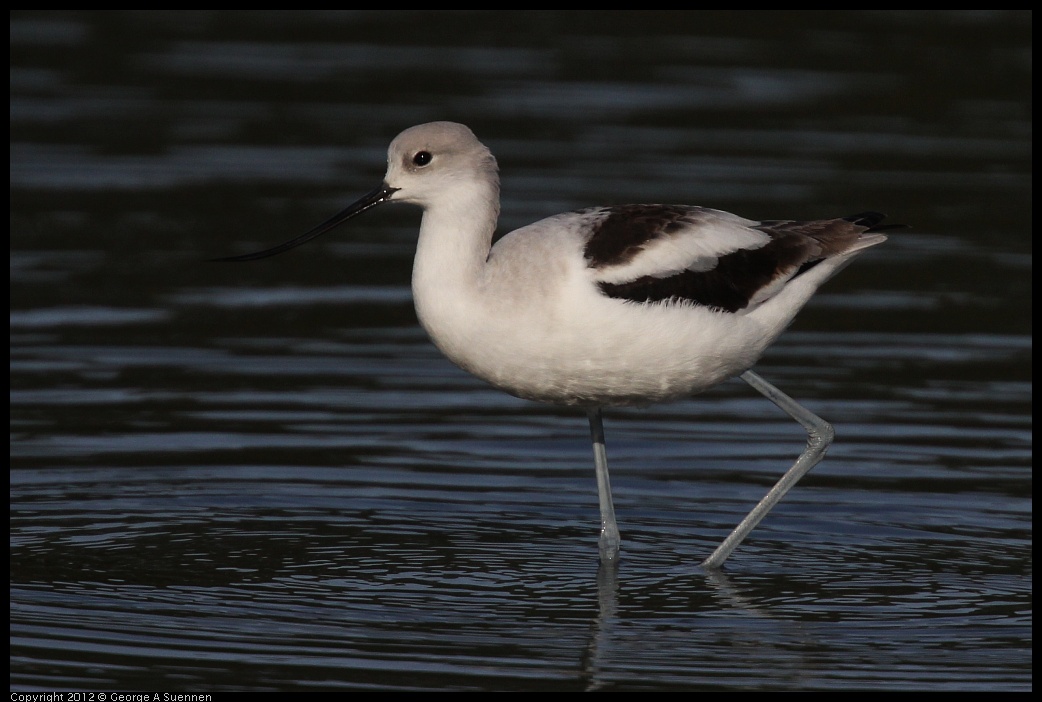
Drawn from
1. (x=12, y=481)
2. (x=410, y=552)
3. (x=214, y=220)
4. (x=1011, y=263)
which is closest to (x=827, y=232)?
(x=410, y=552)

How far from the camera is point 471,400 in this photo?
11531 mm

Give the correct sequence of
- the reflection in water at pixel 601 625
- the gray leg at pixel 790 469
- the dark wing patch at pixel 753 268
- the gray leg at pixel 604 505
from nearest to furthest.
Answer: the reflection in water at pixel 601 625
the dark wing patch at pixel 753 268
the gray leg at pixel 790 469
the gray leg at pixel 604 505

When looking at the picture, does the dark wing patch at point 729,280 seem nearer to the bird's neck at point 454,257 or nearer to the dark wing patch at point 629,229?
the dark wing patch at point 629,229

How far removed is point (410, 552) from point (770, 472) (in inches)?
90.3

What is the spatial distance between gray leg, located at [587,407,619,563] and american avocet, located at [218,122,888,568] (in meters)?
0.01

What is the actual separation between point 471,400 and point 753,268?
3180 millimetres

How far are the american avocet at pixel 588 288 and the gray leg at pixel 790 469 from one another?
0.02m

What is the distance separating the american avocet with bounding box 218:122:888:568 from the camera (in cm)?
796

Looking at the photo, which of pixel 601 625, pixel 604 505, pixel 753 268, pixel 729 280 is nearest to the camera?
pixel 601 625

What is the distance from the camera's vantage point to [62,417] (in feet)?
35.3

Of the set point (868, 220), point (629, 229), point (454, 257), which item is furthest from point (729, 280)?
point (454, 257)

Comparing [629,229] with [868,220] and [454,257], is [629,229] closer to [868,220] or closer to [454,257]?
[454,257]

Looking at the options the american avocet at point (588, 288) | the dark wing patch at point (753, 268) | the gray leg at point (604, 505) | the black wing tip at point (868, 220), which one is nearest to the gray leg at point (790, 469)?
the american avocet at point (588, 288)

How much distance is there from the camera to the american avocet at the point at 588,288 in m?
7.96
